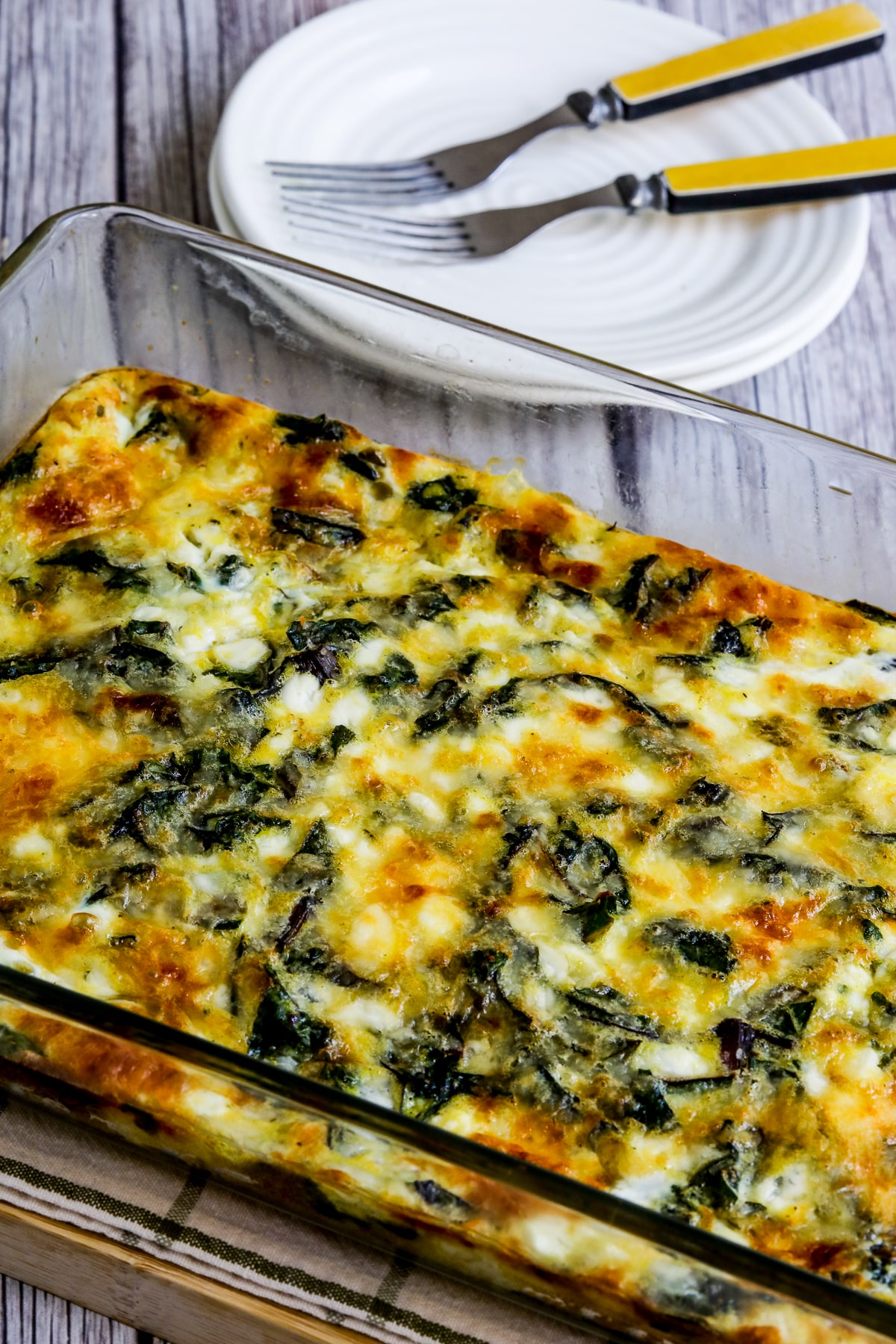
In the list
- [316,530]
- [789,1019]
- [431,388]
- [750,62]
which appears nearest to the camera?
[789,1019]

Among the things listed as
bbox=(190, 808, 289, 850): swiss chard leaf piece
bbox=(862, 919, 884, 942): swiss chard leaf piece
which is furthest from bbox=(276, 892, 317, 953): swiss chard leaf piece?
bbox=(862, 919, 884, 942): swiss chard leaf piece

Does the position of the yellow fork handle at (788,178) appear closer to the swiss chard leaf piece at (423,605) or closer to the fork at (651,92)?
the fork at (651,92)

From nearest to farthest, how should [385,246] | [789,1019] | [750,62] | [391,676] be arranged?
[789,1019] < [391,676] < [385,246] < [750,62]

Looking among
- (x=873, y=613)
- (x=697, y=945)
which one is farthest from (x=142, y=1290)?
(x=873, y=613)

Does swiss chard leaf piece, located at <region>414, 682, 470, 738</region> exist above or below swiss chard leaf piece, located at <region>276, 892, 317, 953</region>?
above

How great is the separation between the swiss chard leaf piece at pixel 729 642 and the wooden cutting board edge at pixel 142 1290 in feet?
3.93

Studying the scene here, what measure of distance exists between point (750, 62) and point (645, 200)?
0.50 meters

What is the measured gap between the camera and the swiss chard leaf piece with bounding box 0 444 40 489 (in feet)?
8.66

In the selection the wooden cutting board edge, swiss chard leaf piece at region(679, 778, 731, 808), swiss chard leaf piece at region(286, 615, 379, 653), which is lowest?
the wooden cutting board edge

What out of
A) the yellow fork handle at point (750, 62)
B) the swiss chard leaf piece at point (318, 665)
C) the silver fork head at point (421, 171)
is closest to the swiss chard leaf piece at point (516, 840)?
the swiss chard leaf piece at point (318, 665)

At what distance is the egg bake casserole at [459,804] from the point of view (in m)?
2.00

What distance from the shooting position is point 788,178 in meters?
3.52

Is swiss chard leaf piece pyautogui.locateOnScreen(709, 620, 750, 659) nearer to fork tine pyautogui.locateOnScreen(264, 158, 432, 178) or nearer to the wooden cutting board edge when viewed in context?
the wooden cutting board edge

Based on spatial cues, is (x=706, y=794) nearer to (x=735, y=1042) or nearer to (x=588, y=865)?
(x=588, y=865)
